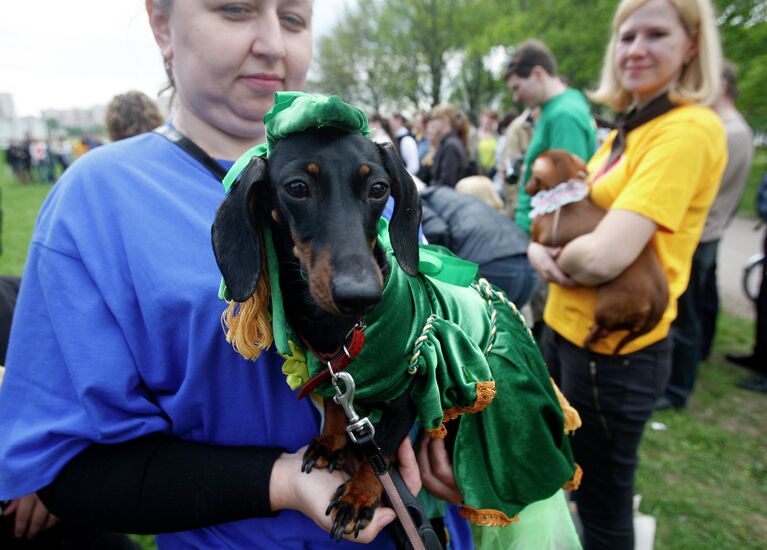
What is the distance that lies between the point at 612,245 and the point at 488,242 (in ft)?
4.06

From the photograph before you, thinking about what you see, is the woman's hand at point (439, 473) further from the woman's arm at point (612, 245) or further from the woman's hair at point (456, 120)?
the woman's hair at point (456, 120)

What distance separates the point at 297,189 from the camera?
105 centimetres

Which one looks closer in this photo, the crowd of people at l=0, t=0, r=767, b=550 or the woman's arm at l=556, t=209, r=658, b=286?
the crowd of people at l=0, t=0, r=767, b=550

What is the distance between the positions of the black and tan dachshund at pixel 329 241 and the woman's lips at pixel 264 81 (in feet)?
0.95

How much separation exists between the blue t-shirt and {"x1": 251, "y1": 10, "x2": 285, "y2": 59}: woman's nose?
0.41 metres

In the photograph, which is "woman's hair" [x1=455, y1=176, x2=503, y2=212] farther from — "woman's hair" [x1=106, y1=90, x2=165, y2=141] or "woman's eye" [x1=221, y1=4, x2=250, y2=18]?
"woman's eye" [x1=221, y1=4, x2=250, y2=18]

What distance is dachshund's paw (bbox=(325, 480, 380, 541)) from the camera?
1088 mm

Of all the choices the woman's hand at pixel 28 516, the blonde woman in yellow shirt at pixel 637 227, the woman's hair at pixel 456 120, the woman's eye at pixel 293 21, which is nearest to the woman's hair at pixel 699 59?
the blonde woman in yellow shirt at pixel 637 227

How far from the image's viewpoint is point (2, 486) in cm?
103

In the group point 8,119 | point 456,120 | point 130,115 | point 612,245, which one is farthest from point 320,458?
point 8,119

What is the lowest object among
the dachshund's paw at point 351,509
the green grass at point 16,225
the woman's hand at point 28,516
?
the green grass at point 16,225

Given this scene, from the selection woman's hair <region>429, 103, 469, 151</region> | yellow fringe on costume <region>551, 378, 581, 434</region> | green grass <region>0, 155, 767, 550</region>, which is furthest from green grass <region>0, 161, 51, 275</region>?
yellow fringe on costume <region>551, 378, 581, 434</region>

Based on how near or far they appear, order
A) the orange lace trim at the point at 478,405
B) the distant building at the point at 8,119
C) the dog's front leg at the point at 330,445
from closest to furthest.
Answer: the dog's front leg at the point at 330,445
the orange lace trim at the point at 478,405
the distant building at the point at 8,119

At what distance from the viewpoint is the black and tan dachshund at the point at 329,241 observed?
0.99m
